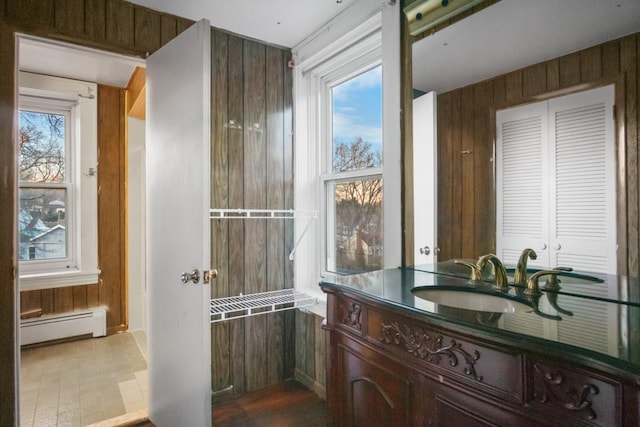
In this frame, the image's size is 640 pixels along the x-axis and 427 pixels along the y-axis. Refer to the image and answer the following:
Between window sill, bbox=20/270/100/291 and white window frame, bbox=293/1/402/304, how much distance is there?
208cm

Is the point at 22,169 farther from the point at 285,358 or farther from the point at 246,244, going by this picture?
the point at 285,358

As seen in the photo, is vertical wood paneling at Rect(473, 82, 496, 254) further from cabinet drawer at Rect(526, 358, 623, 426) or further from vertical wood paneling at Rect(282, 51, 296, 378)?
vertical wood paneling at Rect(282, 51, 296, 378)

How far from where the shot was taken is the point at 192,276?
1.61m

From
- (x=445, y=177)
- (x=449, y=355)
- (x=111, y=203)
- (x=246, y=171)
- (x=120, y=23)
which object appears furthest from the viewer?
(x=111, y=203)

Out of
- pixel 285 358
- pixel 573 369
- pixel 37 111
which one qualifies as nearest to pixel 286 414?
pixel 285 358

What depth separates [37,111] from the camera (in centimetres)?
312

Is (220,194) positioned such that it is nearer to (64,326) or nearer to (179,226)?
(179,226)

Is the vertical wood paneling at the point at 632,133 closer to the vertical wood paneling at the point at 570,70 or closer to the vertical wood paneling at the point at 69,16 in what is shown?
the vertical wood paneling at the point at 570,70

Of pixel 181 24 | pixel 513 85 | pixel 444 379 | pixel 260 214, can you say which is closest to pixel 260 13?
pixel 181 24

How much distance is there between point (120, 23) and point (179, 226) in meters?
1.16

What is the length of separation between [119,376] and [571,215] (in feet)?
9.36

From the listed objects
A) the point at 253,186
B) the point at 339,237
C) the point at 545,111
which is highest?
the point at 545,111

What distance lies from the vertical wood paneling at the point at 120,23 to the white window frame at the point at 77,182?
5.37ft

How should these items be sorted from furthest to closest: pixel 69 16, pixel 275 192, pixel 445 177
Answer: pixel 275 192 < pixel 69 16 < pixel 445 177
